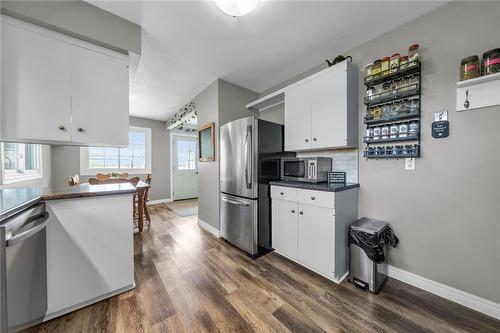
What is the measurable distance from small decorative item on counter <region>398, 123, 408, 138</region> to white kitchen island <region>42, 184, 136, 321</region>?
2.66m

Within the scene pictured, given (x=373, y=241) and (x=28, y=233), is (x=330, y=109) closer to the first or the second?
(x=373, y=241)

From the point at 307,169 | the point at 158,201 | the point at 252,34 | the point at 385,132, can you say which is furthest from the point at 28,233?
the point at 158,201

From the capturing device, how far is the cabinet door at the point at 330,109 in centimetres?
198

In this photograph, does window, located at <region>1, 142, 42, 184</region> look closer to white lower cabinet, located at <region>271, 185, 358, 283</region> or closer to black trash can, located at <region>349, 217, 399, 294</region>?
white lower cabinet, located at <region>271, 185, 358, 283</region>

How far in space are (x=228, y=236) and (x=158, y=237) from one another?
48.2 inches

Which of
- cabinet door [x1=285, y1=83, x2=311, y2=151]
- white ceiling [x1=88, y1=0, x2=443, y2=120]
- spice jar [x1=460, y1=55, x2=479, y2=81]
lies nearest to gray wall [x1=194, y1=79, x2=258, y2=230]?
white ceiling [x1=88, y1=0, x2=443, y2=120]

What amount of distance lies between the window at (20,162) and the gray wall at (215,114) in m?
2.25

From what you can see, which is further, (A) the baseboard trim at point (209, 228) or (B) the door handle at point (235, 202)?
(A) the baseboard trim at point (209, 228)

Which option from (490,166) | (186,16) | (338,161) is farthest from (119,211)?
(490,166)

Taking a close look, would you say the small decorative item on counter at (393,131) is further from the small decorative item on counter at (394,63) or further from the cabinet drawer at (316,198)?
the cabinet drawer at (316,198)

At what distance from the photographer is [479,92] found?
1.45 metres

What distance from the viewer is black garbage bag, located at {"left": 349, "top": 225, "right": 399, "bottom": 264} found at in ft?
5.39

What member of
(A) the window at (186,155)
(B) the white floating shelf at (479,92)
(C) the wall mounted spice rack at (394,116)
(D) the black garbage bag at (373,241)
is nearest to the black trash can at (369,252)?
(D) the black garbage bag at (373,241)

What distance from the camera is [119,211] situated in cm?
163
